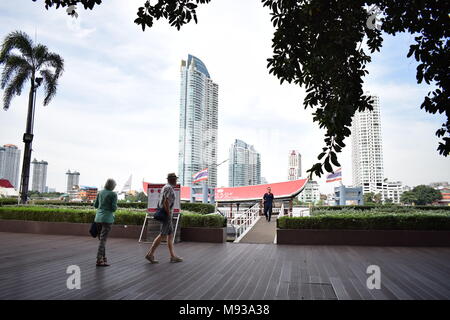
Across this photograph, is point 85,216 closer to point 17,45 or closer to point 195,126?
point 17,45

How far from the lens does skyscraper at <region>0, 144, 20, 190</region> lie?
277 ft

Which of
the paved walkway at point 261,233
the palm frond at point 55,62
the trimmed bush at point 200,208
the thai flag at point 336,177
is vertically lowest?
the paved walkway at point 261,233

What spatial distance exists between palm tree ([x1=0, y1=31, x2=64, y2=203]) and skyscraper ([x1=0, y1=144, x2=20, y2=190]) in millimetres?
83737

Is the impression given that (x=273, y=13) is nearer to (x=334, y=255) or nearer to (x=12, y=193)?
(x=334, y=255)

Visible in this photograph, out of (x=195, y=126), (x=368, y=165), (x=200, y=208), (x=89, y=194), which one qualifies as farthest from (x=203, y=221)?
(x=368, y=165)

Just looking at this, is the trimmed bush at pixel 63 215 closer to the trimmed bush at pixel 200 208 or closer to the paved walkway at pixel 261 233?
the paved walkway at pixel 261 233

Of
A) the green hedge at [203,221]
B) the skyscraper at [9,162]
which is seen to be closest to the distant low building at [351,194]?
the green hedge at [203,221]

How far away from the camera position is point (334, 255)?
6.56 meters

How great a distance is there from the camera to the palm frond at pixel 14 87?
15.3 metres

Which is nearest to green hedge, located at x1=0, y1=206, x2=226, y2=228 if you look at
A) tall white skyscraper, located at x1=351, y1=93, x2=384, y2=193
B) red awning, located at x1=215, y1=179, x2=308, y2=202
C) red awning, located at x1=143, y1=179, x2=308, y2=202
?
red awning, located at x1=143, y1=179, x2=308, y2=202

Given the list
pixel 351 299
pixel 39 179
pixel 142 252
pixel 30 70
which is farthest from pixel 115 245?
pixel 39 179

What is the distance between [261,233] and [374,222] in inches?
174

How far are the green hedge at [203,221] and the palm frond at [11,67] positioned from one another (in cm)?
1295

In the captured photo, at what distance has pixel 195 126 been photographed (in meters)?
48.4
